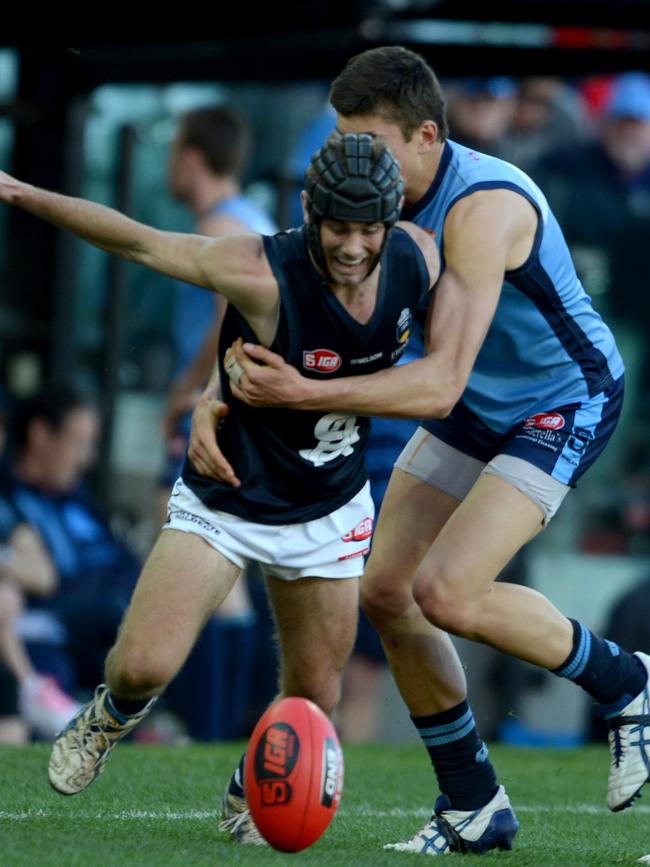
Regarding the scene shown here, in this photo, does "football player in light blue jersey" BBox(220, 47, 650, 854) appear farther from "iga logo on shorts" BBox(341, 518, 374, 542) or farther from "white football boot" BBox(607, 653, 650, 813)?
"iga logo on shorts" BBox(341, 518, 374, 542)

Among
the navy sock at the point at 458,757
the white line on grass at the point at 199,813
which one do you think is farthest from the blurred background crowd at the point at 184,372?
the navy sock at the point at 458,757

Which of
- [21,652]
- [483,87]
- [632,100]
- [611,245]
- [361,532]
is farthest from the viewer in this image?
[632,100]

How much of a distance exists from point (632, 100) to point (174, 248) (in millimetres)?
8665

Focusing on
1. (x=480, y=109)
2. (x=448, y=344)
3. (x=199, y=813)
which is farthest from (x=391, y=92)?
(x=480, y=109)

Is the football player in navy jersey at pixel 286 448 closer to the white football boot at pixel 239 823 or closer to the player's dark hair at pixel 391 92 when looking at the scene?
the white football boot at pixel 239 823

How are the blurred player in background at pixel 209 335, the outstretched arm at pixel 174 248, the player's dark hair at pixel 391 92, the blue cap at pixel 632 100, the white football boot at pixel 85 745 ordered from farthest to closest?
the blue cap at pixel 632 100, the blurred player in background at pixel 209 335, the player's dark hair at pixel 391 92, the white football boot at pixel 85 745, the outstretched arm at pixel 174 248

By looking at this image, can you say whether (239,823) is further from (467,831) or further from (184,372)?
(184,372)

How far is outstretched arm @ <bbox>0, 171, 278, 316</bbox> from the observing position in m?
5.35

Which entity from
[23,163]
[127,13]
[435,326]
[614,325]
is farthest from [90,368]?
[435,326]

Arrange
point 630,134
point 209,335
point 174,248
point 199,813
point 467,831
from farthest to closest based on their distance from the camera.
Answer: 1. point 630,134
2. point 209,335
3. point 199,813
4. point 467,831
5. point 174,248

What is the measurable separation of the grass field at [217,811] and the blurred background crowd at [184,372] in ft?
4.25

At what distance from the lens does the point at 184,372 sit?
9.71 metres

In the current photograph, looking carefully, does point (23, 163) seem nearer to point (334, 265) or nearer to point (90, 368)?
point (90, 368)

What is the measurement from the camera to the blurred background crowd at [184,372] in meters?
9.98
